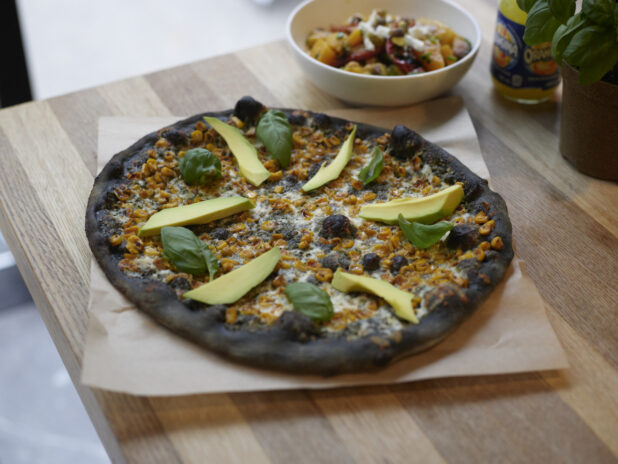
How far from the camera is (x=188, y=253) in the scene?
1.37 metres

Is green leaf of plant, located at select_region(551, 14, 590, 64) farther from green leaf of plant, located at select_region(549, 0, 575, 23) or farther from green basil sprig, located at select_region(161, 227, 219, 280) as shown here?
green basil sprig, located at select_region(161, 227, 219, 280)

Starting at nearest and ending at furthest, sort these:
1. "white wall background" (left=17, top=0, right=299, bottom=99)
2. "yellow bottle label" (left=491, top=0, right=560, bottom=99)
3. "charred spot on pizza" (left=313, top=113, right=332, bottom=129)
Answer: "charred spot on pizza" (left=313, top=113, right=332, bottom=129) → "yellow bottle label" (left=491, top=0, right=560, bottom=99) → "white wall background" (left=17, top=0, right=299, bottom=99)

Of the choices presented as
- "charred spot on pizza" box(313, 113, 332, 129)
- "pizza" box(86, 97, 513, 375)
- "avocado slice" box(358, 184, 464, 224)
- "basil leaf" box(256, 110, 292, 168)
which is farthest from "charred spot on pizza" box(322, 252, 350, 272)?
"charred spot on pizza" box(313, 113, 332, 129)

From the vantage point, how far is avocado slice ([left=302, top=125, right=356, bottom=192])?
5.22 feet

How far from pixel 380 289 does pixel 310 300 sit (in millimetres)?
142

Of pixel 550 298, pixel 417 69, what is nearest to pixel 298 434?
pixel 550 298

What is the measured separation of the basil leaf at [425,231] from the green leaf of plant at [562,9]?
19.7 inches

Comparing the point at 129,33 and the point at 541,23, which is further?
the point at 129,33

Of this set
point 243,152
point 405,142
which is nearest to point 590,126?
point 405,142

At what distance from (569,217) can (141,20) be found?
9.88 ft

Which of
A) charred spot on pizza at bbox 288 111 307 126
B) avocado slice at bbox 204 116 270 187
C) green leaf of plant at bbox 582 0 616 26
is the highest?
green leaf of plant at bbox 582 0 616 26

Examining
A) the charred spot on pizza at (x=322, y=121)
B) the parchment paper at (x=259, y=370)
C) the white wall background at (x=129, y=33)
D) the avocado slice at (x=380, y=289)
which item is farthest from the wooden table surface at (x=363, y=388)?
the white wall background at (x=129, y=33)

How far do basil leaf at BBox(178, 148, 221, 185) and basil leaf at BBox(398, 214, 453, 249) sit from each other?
47cm

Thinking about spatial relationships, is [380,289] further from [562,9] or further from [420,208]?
[562,9]
